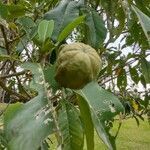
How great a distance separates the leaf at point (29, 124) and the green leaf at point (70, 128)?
3cm

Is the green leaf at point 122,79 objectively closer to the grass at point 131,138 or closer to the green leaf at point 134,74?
the green leaf at point 134,74

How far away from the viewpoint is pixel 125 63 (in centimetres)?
171

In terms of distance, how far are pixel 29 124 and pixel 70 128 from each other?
0.29ft

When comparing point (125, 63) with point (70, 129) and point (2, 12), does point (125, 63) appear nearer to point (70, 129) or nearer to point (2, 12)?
point (2, 12)

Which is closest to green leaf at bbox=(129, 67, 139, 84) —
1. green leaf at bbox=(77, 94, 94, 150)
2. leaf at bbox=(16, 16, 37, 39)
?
leaf at bbox=(16, 16, 37, 39)

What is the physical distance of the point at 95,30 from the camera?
1158 millimetres

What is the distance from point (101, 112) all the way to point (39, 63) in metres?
0.15

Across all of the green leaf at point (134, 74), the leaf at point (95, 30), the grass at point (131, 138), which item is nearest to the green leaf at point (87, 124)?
the leaf at point (95, 30)

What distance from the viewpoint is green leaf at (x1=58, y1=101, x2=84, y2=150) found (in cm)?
79

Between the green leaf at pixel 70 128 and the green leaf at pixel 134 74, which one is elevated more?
the green leaf at pixel 70 128

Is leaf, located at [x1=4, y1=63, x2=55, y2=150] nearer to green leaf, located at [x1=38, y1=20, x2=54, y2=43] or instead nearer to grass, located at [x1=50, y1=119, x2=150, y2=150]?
green leaf, located at [x1=38, y1=20, x2=54, y2=43]

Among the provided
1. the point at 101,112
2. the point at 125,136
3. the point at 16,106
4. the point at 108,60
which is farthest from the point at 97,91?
the point at 125,136

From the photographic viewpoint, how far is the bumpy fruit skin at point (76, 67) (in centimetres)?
77

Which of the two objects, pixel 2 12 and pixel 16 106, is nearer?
pixel 16 106
